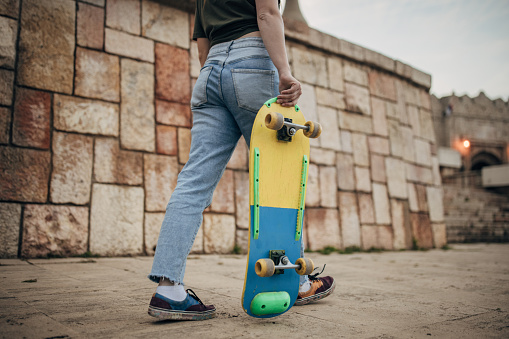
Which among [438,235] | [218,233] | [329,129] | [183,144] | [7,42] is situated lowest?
[438,235]

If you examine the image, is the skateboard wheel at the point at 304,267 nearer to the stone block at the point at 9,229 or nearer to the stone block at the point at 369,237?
the stone block at the point at 9,229

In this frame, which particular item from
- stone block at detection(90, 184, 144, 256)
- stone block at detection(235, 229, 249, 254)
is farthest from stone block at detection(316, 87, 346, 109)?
stone block at detection(90, 184, 144, 256)

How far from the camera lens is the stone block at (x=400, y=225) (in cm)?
552

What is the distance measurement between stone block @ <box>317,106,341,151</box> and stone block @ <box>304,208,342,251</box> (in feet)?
2.87

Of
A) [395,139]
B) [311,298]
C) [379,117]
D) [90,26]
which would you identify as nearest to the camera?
[311,298]

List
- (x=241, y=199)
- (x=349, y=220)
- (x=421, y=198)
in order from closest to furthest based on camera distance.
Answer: (x=241, y=199) < (x=349, y=220) < (x=421, y=198)

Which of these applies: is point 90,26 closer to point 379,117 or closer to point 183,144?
point 183,144

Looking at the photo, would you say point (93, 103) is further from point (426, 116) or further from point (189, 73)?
point (426, 116)

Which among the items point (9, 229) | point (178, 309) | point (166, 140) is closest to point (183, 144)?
point (166, 140)

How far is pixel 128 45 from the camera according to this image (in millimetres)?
3799

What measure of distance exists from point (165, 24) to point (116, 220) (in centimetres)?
208

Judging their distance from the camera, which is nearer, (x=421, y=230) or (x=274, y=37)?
(x=274, y=37)

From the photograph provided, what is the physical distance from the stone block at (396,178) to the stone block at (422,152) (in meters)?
0.50

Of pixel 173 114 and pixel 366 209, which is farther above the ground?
pixel 173 114
